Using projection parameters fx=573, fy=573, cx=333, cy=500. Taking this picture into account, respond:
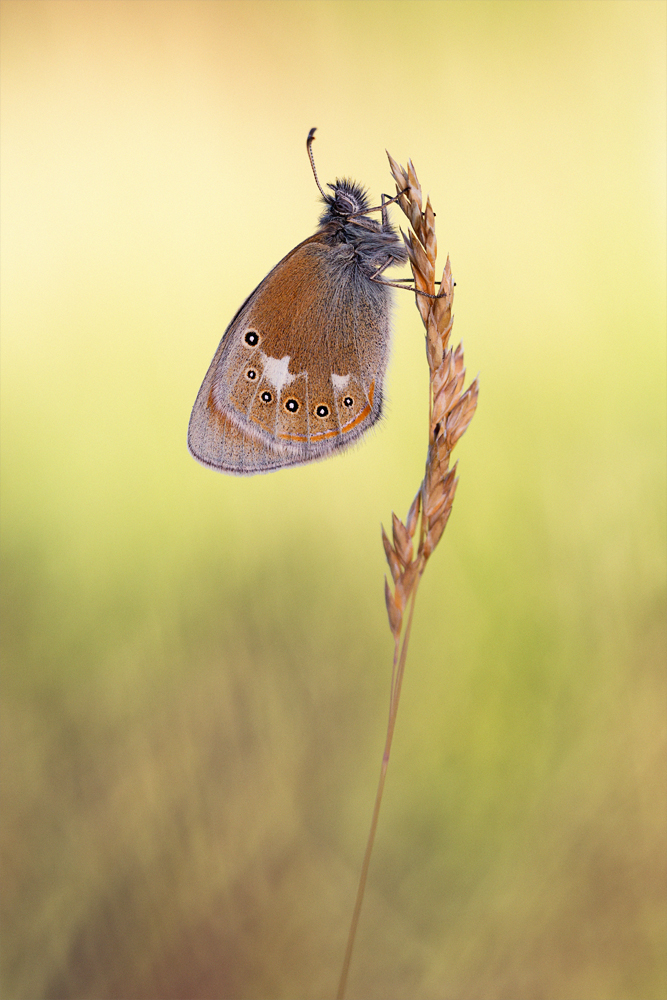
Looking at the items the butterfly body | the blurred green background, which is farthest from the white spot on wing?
the blurred green background

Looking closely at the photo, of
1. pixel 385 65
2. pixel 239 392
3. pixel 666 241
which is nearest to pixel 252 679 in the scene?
pixel 239 392

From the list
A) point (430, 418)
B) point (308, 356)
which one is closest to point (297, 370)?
point (308, 356)

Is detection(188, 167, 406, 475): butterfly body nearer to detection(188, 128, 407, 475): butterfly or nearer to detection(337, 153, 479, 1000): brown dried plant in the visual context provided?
detection(188, 128, 407, 475): butterfly

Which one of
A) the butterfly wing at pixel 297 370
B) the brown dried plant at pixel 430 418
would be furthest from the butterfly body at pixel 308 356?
the brown dried plant at pixel 430 418

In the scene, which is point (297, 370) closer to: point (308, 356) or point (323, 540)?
point (308, 356)

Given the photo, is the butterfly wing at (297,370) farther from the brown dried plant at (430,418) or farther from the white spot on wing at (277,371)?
the brown dried plant at (430,418)

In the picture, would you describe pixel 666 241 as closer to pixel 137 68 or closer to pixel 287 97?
pixel 287 97
